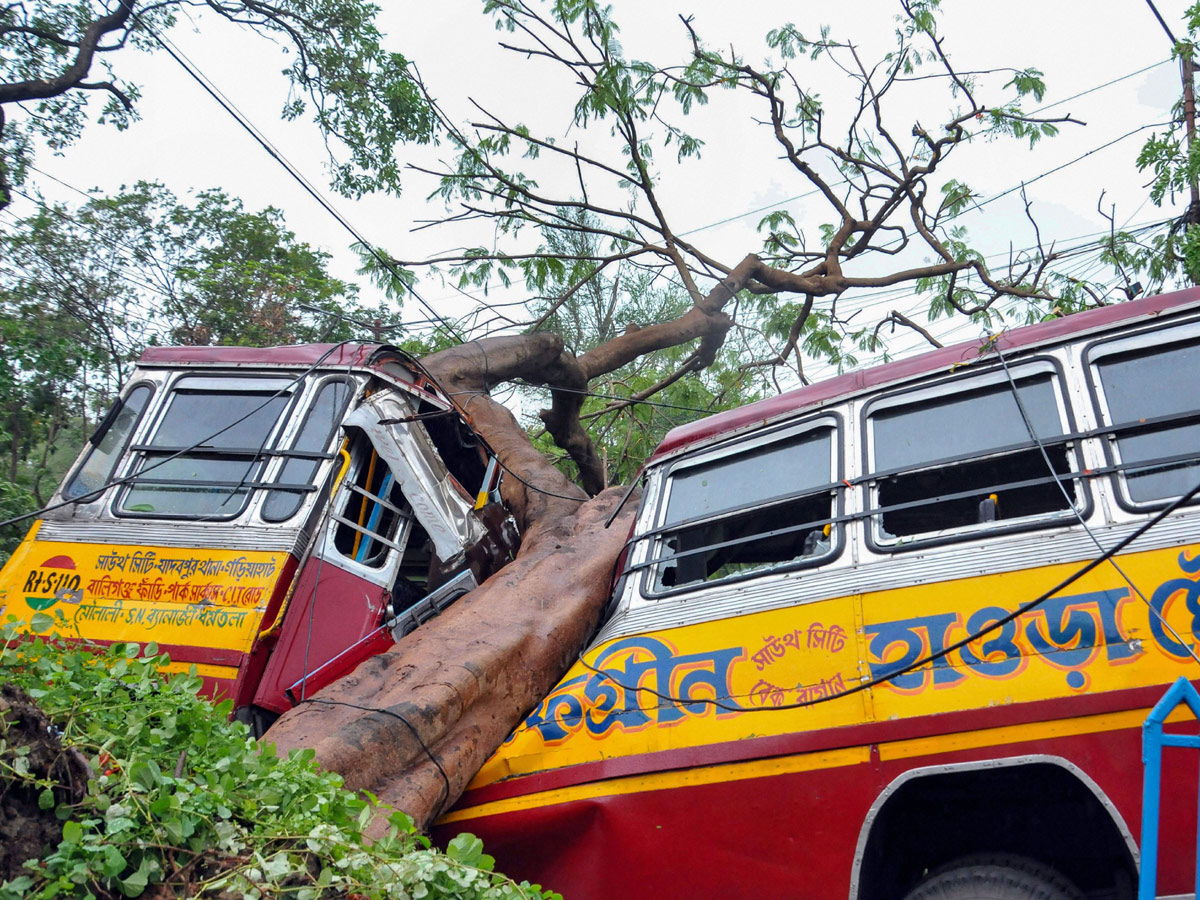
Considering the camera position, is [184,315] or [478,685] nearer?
[478,685]

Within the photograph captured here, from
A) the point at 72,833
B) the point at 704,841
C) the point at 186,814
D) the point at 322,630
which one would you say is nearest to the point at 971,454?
the point at 704,841

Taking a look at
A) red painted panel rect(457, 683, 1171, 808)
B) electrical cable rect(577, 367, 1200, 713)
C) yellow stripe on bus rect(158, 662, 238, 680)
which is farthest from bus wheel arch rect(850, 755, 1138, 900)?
yellow stripe on bus rect(158, 662, 238, 680)

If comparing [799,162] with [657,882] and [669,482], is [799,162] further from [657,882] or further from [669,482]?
[657,882]

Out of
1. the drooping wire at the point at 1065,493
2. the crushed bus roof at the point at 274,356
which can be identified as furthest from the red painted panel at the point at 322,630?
the drooping wire at the point at 1065,493

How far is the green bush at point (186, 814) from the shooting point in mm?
2369

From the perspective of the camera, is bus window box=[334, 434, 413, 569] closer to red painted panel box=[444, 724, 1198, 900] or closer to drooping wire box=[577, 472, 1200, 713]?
red painted panel box=[444, 724, 1198, 900]

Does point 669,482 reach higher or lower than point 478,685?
higher

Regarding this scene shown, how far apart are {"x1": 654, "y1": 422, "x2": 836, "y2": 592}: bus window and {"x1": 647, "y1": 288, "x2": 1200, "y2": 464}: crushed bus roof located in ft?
0.49

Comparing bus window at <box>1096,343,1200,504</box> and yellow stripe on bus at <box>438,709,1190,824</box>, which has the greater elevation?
bus window at <box>1096,343,1200,504</box>

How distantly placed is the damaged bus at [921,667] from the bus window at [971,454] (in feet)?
0.04

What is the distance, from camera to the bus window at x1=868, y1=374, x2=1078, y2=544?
3561 millimetres

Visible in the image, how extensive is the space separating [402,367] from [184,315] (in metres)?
8.73

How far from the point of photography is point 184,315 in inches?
543

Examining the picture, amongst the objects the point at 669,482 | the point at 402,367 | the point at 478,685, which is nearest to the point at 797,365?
the point at 402,367
